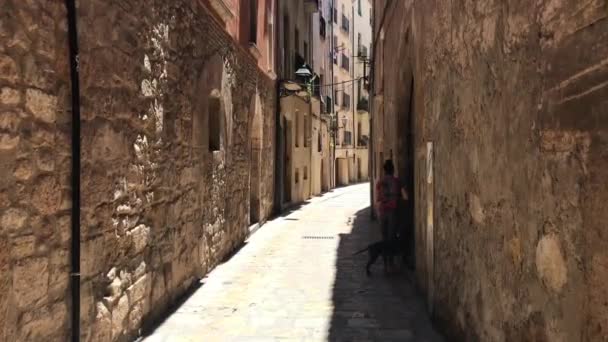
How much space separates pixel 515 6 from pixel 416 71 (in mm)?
3537

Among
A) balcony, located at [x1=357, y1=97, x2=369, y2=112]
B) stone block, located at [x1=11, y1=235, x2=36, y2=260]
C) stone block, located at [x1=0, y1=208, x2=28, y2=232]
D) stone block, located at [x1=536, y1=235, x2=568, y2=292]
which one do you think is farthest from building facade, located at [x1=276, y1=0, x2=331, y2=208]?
balcony, located at [x1=357, y1=97, x2=369, y2=112]

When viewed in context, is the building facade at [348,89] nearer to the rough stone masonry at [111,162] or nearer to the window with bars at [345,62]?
the window with bars at [345,62]

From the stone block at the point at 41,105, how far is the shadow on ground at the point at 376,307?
2911 mm

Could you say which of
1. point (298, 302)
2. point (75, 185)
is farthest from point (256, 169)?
point (75, 185)

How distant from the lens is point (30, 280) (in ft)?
9.50

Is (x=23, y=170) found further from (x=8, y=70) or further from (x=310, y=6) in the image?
(x=310, y=6)

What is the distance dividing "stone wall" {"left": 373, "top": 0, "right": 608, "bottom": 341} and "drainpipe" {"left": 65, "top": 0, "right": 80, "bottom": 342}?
2.50m

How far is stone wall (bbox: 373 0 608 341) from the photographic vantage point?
6.47 ft

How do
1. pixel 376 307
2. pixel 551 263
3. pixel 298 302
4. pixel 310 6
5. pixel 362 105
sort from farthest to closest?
pixel 362 105
pixel 310 6
pixel 298 302
pixel 376 307
pixel 551 263

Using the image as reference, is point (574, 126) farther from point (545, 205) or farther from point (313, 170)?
point (313, 170)

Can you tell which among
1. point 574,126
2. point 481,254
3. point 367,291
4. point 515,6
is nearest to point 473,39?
point 515,6

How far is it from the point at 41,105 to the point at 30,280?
945 mm

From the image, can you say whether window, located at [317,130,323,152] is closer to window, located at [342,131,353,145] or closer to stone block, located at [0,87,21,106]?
window, located at [342,131,353,145]

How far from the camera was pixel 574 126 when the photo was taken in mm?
2098
